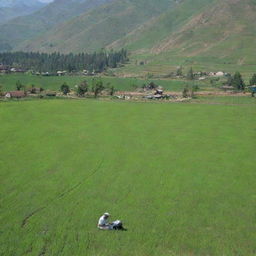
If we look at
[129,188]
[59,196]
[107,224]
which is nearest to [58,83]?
[129,188]

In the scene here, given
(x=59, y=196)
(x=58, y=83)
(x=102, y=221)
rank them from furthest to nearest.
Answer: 1. (x=58, y=83)
2. (x=59, y=196)
3. (x=102, y=221)

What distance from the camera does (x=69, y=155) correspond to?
1414 inches

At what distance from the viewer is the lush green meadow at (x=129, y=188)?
1992cm

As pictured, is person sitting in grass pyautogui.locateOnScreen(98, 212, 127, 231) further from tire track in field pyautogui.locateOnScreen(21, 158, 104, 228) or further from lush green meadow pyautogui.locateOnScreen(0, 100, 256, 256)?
tire track in field pyautogui.locateOnScreen(21, 158, 104, 228)

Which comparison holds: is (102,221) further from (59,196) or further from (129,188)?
(129,188)

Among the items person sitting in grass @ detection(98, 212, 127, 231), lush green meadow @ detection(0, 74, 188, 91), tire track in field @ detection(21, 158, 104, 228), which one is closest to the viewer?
person sitting in grass @ detection(98, 212, 127, 231)

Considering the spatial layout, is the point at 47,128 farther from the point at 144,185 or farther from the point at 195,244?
the point at 195,244

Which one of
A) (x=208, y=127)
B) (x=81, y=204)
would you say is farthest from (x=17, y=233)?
(x=208, y=127)

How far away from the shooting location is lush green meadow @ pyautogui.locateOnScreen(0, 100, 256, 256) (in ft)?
65.4

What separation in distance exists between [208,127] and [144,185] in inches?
967

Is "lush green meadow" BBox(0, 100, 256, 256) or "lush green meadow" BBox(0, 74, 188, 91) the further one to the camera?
"lush green meadow" BBox(0, 74, 188, 91)

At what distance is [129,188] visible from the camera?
27406mm

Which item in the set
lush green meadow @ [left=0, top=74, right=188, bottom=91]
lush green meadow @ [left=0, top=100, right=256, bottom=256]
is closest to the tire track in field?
lush green meadow @ [left=0, top=100, right=256, bottom=256]

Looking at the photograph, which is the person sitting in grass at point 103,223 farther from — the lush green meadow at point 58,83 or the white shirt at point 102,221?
→ the lush green meadow at point 58,83
